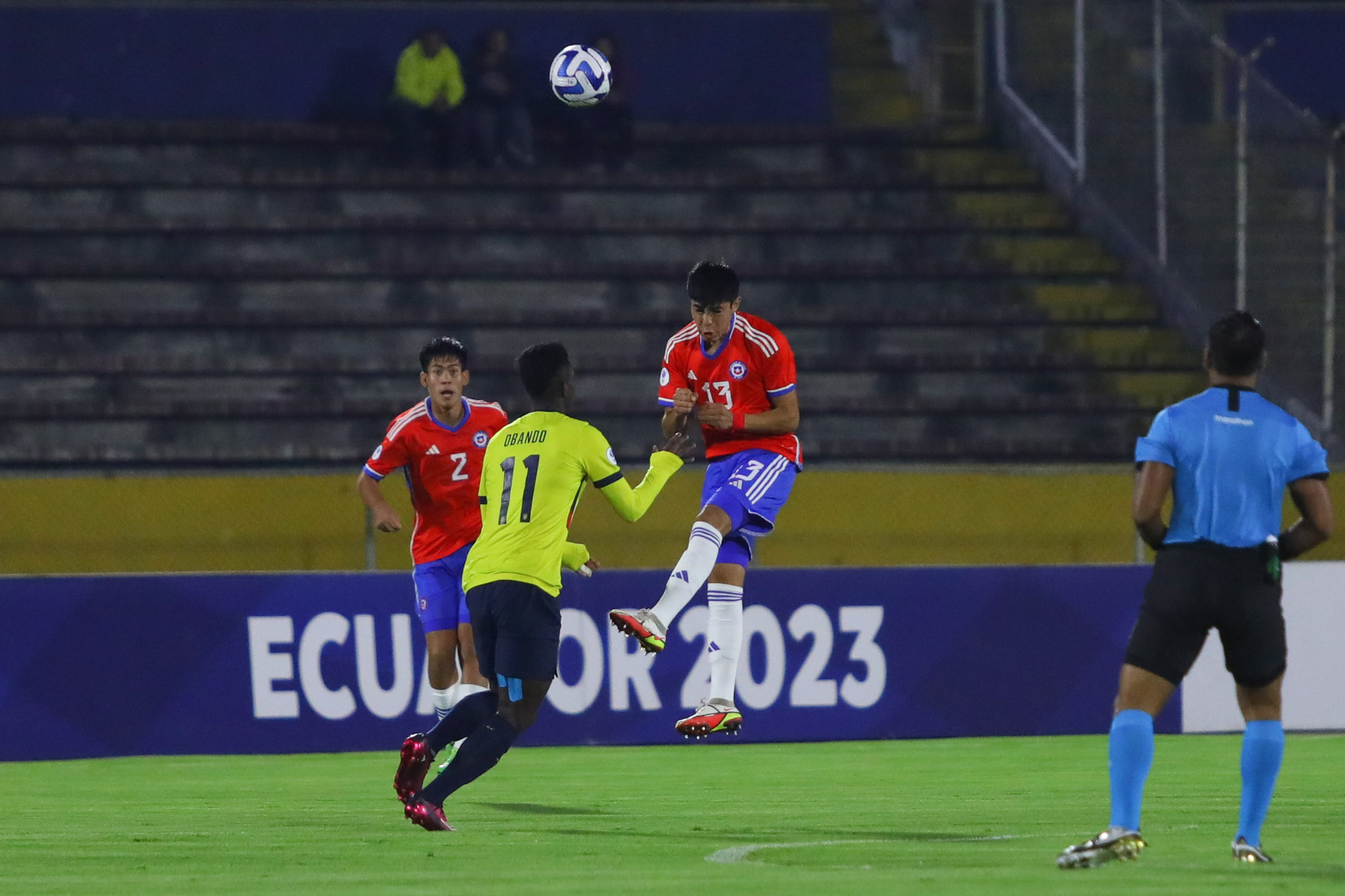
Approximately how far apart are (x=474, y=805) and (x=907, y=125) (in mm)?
15356

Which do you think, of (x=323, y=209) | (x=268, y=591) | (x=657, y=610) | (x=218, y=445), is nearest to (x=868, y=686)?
(x=268, y=591)

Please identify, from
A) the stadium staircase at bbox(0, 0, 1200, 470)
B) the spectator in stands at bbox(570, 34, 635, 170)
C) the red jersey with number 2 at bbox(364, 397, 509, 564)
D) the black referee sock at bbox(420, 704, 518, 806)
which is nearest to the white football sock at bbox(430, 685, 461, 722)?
the red jersey with number 2 at bbox(364, 397, 509, 564)

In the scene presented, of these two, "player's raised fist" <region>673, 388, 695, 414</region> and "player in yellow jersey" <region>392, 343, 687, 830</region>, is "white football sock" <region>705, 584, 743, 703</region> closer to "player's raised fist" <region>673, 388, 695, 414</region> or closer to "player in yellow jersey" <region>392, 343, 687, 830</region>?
"player's raised fist" <region>673, 388, 695, 414</region>

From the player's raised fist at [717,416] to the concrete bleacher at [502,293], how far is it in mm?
9542

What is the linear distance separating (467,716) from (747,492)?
2.08m

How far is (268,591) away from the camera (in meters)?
14.7

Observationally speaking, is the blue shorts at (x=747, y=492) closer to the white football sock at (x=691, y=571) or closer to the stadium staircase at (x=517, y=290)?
the white football sock at (x=691, y=571)

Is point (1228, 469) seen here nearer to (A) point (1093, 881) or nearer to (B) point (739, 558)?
(A) point (1093, 881)

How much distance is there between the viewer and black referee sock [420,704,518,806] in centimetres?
883

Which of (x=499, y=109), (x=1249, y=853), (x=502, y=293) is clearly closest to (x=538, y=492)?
(x=1249, y=853)

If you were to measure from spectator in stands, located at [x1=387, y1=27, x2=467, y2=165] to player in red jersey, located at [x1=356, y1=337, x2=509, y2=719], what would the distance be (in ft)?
37.2

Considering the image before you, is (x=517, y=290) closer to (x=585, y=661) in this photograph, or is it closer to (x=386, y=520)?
(x=585, y=661)

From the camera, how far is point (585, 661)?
14.9m

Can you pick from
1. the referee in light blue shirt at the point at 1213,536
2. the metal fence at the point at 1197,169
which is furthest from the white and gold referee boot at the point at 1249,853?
the metal fence at the point at 1197,169
